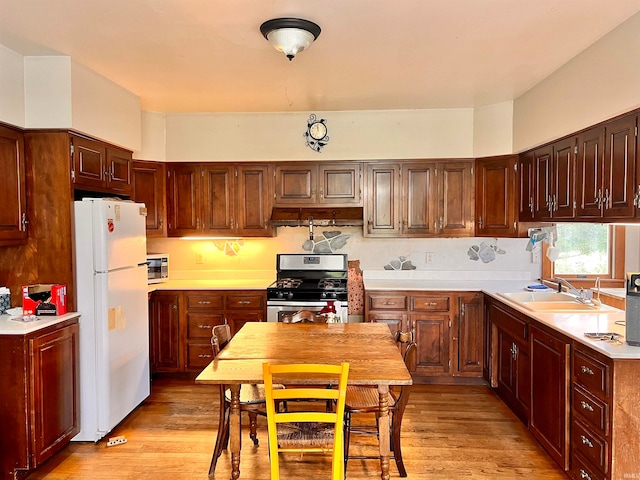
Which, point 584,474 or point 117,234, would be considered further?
point 117,234

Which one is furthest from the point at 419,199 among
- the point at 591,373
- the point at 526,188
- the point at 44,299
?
the point at 44,299

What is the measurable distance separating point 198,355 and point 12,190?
2.14 metres

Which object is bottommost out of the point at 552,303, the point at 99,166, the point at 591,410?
the point at 591,410

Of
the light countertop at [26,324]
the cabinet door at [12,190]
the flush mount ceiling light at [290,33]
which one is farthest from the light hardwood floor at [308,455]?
the flush mount ceiling light at [290,33]

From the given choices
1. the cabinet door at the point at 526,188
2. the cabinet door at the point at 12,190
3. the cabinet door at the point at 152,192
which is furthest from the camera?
the cabinet door at the point at 152,192

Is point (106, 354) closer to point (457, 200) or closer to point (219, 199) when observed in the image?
point (219, 199)

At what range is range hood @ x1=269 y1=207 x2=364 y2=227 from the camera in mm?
4398

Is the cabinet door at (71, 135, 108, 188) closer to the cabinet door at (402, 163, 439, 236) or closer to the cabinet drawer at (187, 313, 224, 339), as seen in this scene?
the cabinet drawer at (187, 313, 224, 339)

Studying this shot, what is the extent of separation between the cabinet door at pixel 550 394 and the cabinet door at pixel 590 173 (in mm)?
844

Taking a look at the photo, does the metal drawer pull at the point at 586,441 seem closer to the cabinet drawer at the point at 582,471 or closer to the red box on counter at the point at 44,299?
the cabinet drawer at the point at 582,471

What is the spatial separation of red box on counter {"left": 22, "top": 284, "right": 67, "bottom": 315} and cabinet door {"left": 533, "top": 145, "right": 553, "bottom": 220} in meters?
3.53

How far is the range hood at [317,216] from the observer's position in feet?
14.4

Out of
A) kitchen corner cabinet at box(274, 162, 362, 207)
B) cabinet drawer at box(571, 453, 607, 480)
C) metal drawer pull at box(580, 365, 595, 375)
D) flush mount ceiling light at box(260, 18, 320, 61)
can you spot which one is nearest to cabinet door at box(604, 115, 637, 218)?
metal drawer pull at box(580, 365, 595, 375)

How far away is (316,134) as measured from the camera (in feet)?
14.9
